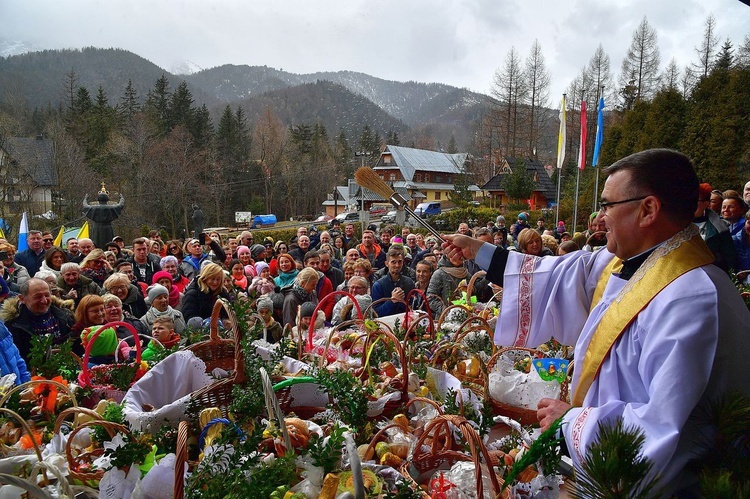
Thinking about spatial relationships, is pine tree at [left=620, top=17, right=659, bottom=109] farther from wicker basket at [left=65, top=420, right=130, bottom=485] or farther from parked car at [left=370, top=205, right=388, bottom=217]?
wicker basket at [left=65, top=420, right=130, bottom=485]

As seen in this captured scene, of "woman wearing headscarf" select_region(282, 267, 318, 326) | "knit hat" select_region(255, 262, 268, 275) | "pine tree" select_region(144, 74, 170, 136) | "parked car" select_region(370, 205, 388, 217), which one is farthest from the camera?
"parked car" select_region(370, 205, 388, 217)

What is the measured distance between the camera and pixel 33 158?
2711 centimetres

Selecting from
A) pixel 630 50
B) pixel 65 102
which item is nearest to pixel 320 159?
pixel 65 102

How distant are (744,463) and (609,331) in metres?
0.78

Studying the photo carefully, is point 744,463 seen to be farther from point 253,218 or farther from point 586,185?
point 253,218

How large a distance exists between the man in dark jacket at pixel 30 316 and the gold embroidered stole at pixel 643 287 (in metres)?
3.97

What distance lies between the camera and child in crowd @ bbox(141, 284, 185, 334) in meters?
4.96

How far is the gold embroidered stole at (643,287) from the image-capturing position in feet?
5.70

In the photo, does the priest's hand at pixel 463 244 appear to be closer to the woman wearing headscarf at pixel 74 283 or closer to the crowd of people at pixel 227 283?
the crowd of people at pixel 227 283

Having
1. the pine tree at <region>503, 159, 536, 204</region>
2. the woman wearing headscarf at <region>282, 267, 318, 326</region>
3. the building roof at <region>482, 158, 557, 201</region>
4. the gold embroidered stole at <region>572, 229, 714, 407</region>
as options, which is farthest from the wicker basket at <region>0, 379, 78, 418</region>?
the building roof at <region>482, 158, 557, 201</region>

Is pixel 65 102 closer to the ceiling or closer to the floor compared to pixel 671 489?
closer to the ceiling

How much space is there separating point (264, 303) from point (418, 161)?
183 ft

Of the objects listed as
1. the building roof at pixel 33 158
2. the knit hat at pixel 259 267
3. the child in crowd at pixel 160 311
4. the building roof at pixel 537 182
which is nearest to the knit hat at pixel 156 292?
the child in crowd at pixel 160 311

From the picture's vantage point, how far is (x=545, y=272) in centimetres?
270
